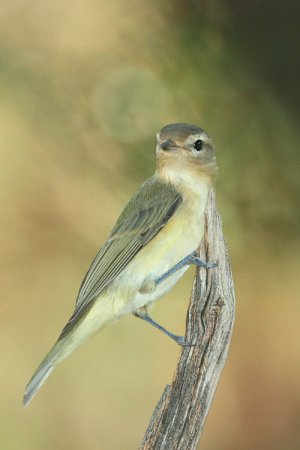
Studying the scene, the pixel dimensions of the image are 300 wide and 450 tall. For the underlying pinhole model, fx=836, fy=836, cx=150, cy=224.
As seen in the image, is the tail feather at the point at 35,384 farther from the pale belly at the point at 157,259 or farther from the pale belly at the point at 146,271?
the pale belly at the point at 157,259

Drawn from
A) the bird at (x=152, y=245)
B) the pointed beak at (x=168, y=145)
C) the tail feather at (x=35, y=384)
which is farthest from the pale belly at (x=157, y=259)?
the tail feather at (x=35, y=384)

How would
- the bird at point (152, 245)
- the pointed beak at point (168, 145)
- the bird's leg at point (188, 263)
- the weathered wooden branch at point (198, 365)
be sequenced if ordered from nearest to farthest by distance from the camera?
the weathered wooden branch at point (198, 365) < the bird's leg at point (188, 263) < the bird at point (152, 245) < the pointed beak at point (168, 145)

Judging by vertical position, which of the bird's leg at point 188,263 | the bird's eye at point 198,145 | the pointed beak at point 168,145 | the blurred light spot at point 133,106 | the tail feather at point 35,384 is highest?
the blurred light spot at point 133,106

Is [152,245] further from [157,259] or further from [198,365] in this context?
[198,365]

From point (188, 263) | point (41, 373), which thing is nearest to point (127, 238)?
point (188, 263)

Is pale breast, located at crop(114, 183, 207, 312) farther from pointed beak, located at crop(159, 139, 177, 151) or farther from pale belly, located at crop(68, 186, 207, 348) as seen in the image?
pointed beak, located at crop(159, 139, 177, 151)

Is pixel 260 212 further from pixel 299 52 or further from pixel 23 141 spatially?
pixel 23 141

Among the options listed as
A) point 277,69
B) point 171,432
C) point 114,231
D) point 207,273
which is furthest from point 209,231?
point 277,69

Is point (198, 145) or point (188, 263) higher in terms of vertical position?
point (198, 145)
